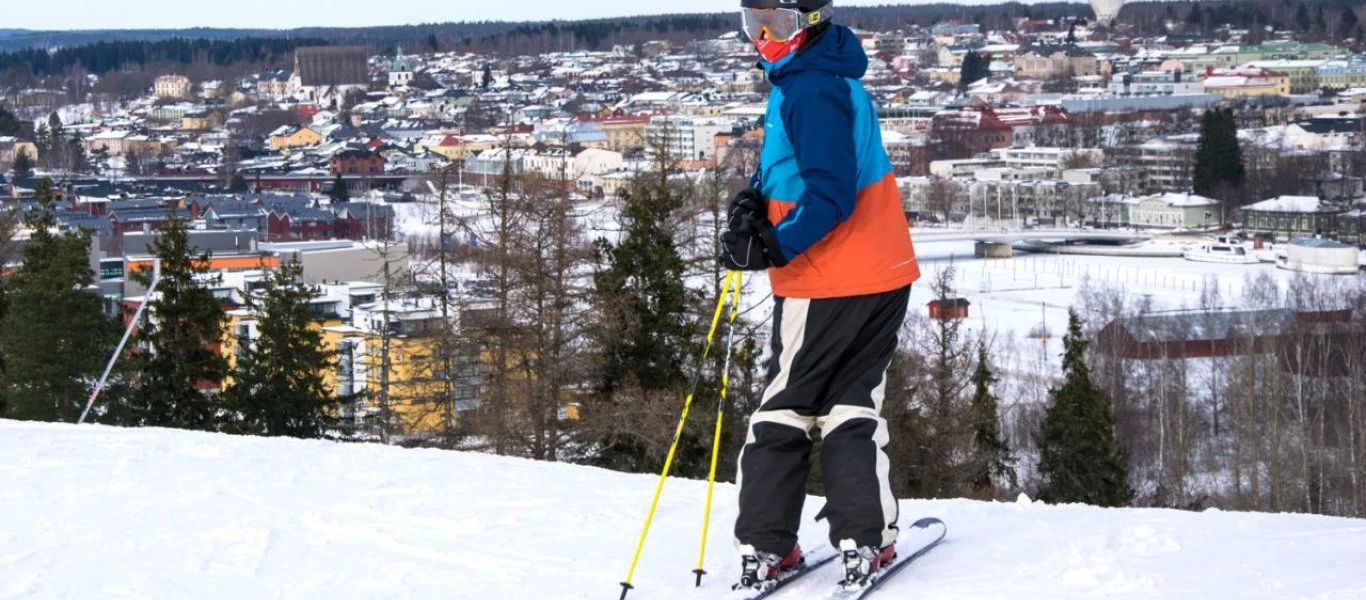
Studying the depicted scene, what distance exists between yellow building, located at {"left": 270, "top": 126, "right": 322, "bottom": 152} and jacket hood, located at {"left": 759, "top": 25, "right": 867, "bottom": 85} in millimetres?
79330

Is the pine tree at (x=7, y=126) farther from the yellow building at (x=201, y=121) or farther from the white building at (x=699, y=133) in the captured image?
the white building at (x=699, y=133)

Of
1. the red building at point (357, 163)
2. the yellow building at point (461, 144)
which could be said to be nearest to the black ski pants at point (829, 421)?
the yellow building at point (461, 144)

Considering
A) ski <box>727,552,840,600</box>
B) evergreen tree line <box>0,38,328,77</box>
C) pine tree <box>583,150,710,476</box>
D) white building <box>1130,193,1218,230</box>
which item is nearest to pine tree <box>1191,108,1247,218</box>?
white building <box>1130,193,1218,230</box>

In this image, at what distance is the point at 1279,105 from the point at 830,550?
7498 cm

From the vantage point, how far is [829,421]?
246 centimetres

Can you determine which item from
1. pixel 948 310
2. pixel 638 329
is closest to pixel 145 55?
pixel 948 310

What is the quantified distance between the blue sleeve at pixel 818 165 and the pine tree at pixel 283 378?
7079mm

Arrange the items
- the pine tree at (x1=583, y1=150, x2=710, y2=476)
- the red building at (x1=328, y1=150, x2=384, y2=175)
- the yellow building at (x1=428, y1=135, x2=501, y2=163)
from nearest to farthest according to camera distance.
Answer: the pine tree at (x1=583, y1=150, x2=710, y2=476) < the red building at (x1=328, y1=150, x2=384, y2=175) < the yellow building at (x1=428, y1=135, x2=501, y2=163)

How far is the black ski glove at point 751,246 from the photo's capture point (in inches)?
92.4

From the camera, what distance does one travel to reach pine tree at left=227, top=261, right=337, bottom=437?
9.58 metres

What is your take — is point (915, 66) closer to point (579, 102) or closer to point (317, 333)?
point (579, 102)

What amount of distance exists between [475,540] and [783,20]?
0.98m

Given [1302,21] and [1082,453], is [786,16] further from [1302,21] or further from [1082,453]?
[1302,21]

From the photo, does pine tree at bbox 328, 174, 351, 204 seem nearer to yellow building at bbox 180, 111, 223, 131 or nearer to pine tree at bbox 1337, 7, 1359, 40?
yellow building at bbox 180, 111, 223, 131
